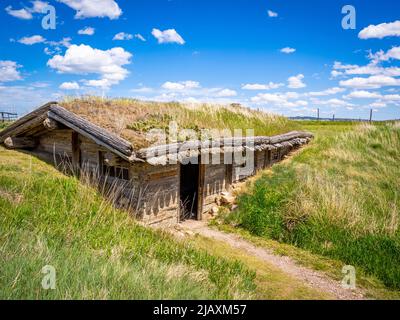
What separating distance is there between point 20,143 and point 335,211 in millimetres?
9270

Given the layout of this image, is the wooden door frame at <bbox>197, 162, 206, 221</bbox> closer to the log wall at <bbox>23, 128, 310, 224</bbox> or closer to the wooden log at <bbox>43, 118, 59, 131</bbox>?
the log wall at <bbox>23, 128, 310, 224</bbox>

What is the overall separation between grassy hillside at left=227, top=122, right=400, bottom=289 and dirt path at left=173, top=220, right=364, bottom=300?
2.65 ft

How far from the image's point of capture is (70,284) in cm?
355

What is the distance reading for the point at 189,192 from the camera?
1194 centimetres

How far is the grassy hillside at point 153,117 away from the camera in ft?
28.5

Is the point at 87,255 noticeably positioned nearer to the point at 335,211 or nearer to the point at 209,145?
the point at 209,145

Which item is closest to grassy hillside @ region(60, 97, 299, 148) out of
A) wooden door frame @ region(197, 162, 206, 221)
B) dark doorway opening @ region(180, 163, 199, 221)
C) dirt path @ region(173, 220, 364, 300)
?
wooden door frame @ region(197, 162, 206, 221)

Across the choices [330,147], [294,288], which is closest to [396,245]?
[294,288]

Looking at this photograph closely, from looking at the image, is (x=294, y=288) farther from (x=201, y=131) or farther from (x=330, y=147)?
(x=330, y=147)

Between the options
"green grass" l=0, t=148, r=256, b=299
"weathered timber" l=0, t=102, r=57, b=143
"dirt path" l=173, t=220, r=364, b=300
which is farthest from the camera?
"weathered timber" l=0, t=102, r=57, b=143

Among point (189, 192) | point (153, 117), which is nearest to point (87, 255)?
point (153, 117)

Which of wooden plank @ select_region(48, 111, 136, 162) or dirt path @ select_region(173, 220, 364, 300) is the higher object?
wooden plank @ select_region(48, 111, 136, 162)

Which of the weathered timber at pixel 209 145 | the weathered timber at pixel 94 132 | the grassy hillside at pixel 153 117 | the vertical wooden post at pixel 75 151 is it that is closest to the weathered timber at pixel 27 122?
the weathered timber at pixel 94 132

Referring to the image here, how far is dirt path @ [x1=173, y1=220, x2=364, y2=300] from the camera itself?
6375mm
